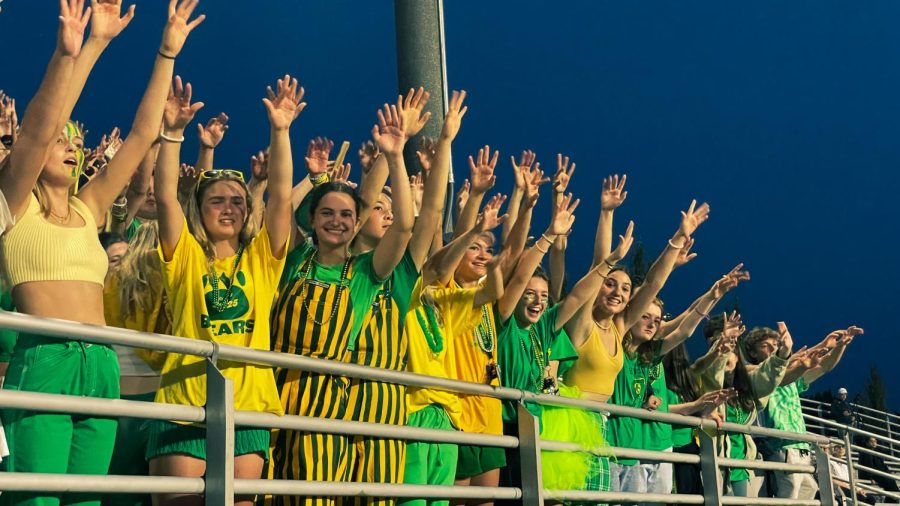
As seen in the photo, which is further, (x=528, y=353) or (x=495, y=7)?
(x=495, y=7)

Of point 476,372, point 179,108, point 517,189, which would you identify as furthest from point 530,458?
point 179,108

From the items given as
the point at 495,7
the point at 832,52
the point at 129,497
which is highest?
the point at 495,7

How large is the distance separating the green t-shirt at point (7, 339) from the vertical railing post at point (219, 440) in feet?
2.48

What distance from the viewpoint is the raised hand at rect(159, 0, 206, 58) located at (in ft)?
14.8

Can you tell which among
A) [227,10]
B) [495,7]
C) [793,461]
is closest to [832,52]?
[495,7]

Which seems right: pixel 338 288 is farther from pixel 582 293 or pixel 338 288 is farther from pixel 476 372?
pixel 582 293

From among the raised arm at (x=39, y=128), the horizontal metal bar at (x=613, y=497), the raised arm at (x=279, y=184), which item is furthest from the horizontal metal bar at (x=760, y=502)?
the raised arm at (x=39, y=128)

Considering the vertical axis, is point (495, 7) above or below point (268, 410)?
above

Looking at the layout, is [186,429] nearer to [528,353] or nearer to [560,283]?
[528,353]

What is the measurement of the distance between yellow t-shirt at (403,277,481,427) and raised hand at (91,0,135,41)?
5.57 ft

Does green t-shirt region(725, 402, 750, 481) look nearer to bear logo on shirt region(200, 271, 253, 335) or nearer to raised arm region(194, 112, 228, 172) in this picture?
raised arm region(194, 112, 228, 172)

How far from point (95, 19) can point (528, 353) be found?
2.72m

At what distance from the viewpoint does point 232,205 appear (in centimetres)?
466

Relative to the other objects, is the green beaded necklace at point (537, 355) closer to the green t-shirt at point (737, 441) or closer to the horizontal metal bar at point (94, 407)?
the green t-shirt at point (737, 441)
